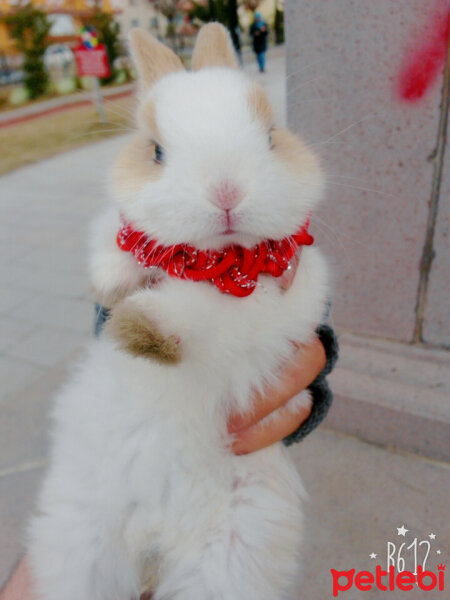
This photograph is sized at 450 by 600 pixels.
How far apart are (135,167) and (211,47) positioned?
0.32 m

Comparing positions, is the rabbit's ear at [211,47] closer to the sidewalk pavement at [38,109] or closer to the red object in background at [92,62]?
the red object in background at [92,62]

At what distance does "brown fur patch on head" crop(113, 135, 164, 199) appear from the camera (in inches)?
31.2

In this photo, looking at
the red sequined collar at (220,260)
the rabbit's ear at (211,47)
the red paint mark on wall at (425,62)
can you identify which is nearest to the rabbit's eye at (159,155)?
the red sequined collar at (220,260)

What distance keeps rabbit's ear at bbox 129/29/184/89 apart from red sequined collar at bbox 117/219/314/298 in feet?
0.96

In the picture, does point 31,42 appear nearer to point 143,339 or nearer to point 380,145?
point 380,145

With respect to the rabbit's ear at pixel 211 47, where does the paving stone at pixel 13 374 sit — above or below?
below

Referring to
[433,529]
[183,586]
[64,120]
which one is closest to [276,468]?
[183,586]

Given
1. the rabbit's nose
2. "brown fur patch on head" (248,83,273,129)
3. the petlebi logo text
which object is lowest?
the petlebi logo text

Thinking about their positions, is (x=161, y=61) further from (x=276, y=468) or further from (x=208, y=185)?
(x=276, y=468)

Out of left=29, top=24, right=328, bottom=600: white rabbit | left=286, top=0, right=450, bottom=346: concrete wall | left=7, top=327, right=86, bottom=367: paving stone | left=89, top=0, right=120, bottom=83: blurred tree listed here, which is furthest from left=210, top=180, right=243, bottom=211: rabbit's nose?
left=89, top=0, right=120, bottom=83: blurred tree

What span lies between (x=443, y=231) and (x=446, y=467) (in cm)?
86

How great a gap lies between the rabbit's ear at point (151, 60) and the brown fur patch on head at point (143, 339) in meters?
0.47

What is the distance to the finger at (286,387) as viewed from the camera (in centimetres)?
93

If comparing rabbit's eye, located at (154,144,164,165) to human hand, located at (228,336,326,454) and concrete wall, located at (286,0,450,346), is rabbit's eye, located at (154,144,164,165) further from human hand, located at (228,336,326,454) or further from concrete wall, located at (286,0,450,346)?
concrete wall, located at (286,0,450,346)
